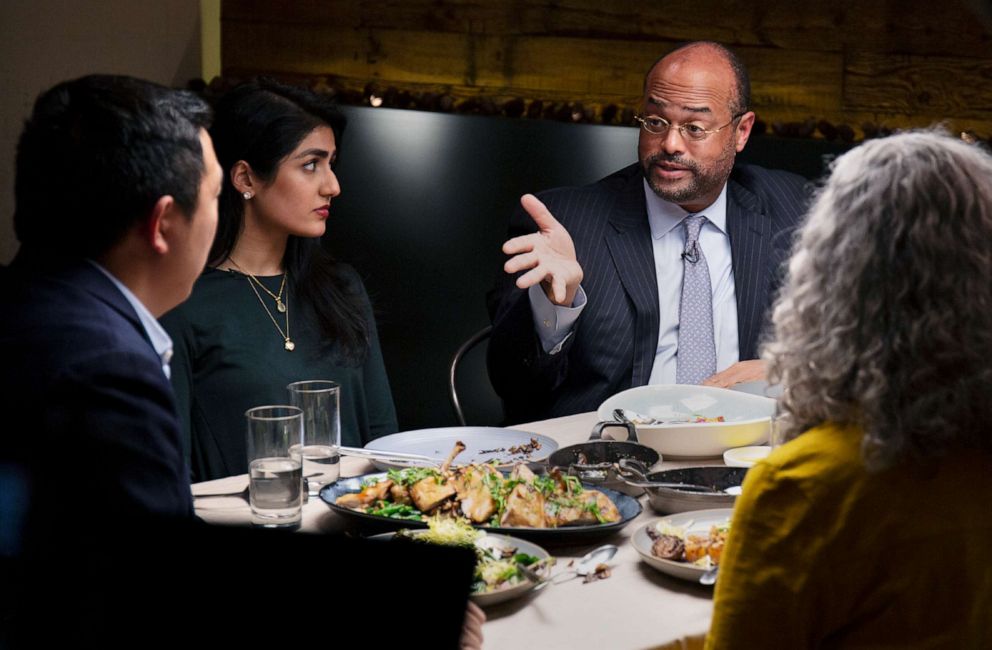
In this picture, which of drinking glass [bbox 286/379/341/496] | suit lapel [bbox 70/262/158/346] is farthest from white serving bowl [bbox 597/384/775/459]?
suit lapel [bbox 70/262/158/346]

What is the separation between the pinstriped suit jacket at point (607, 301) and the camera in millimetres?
2875

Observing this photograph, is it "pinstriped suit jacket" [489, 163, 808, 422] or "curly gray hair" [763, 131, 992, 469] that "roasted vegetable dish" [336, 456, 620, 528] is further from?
"pinstriped suit jacket" [489, 163, 808, 422]

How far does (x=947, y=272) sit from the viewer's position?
1154 mm

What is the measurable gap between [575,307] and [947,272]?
1646 millimetres

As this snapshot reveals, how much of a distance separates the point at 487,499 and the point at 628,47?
2883 mm

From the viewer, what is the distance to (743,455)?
210 centimetres

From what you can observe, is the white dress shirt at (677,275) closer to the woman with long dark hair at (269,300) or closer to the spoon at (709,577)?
the woman with long dark hair at (269,300)

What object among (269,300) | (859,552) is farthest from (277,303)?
(859,552)

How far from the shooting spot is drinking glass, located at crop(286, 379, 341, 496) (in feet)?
6.38

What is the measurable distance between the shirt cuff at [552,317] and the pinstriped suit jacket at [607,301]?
23 millimetres

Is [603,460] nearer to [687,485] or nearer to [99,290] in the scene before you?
[687,485]

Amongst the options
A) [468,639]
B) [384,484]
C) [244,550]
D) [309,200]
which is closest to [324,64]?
[309,200]

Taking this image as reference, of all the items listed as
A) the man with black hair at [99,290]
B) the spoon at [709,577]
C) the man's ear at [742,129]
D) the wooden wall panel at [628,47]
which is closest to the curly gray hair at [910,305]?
the spoon at [709,577]

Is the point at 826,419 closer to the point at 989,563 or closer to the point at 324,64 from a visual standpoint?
the point at 989,563
